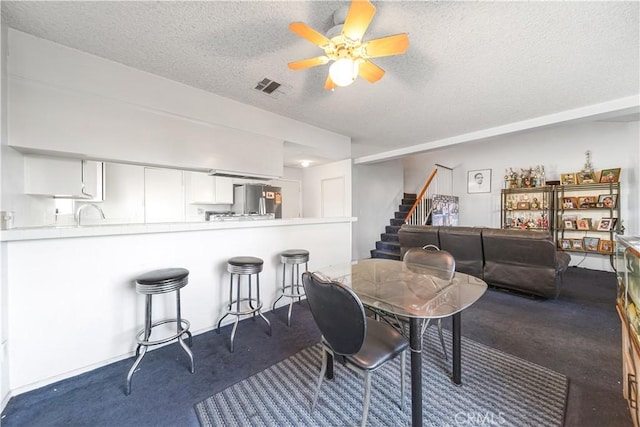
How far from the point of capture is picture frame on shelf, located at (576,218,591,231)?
4.65 meters

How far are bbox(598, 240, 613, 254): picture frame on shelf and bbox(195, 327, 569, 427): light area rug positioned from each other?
14.5ft

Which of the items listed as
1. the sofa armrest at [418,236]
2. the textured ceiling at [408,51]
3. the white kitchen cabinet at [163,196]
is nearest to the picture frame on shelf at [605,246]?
the textured ceiling at [408,51]

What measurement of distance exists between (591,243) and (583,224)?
1.26ft

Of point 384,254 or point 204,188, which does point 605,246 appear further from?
point 204,188

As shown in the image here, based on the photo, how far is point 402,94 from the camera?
2.65 meters

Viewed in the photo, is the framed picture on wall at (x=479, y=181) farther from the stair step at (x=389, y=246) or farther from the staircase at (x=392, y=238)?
the stair step at (x=389, y=246)

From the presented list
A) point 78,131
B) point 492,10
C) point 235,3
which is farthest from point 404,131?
point 78,131

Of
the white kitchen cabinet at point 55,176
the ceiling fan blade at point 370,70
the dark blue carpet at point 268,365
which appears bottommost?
the dark blue carpet at point 268,365

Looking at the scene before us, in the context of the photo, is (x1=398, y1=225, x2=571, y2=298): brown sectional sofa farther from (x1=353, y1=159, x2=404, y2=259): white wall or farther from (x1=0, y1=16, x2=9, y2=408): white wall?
(x1=0, y1=16, x2=9, y2=408): white wall

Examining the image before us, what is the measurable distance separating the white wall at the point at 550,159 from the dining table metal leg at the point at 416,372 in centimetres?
379

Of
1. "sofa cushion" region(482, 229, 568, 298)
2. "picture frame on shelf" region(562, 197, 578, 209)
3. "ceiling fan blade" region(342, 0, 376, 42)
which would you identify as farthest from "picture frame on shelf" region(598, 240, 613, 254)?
"ceiling fan blade" region(342, 0, 376, 42)

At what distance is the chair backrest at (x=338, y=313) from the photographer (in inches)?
42.9

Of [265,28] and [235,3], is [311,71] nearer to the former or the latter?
[265,28]

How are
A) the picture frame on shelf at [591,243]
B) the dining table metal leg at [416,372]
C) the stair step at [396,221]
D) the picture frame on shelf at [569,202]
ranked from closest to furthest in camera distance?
1. the dining table metal leg at [416,372]
2. the picture frame on shelf at [591,243]
3. the picture frame on shelf at [569,202]
4. the stair step at [396,221]
